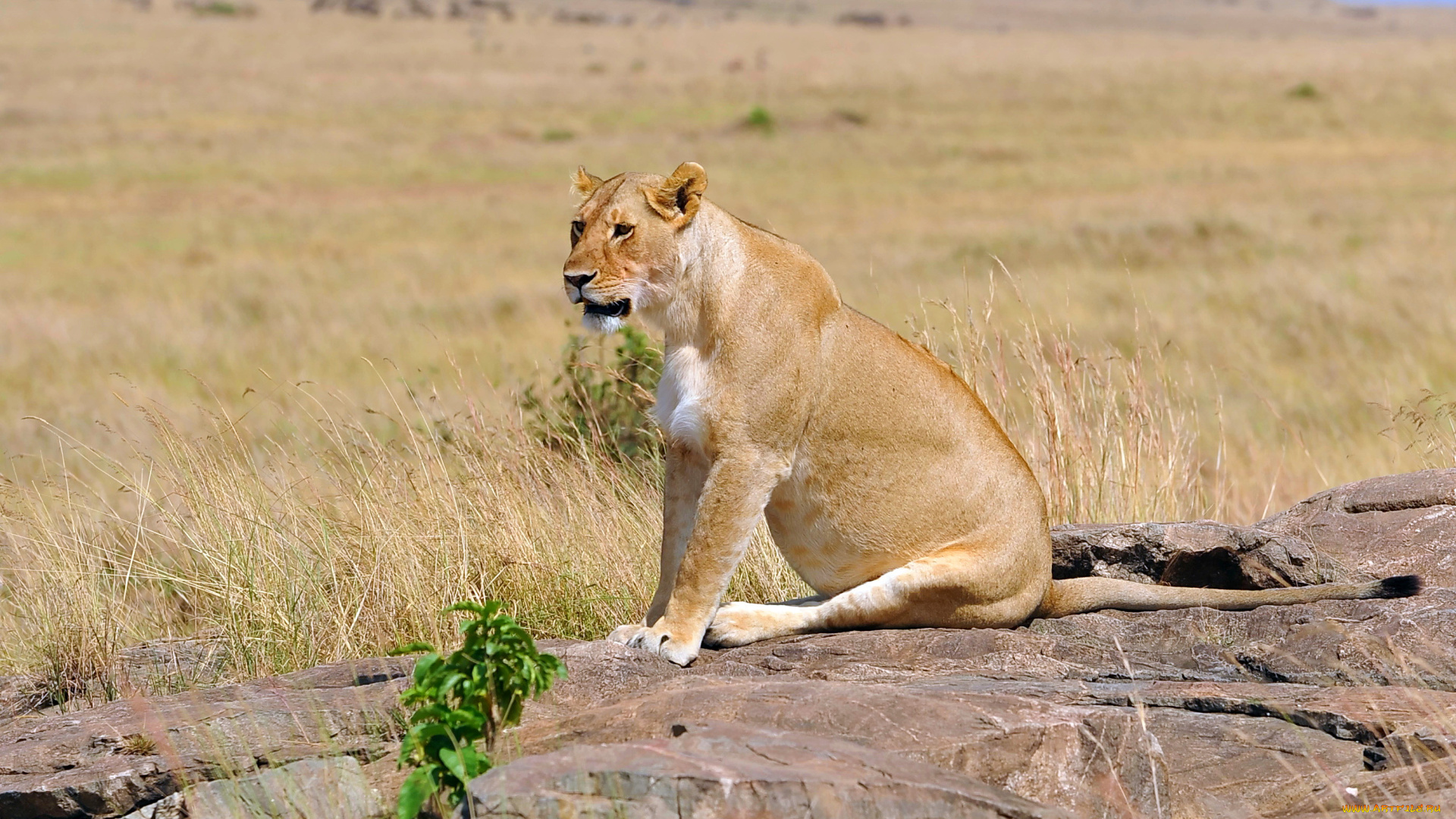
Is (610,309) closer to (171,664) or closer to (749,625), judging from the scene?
(749,625)

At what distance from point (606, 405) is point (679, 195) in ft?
13.8

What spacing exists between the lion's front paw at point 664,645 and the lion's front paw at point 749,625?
233mm

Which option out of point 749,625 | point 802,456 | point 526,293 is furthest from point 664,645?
point 526,293

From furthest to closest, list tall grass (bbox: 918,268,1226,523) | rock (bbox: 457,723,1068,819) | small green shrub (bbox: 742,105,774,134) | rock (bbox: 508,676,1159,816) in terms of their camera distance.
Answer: small green shrub (bbox: 742,105,774,134) → tall grass (bbox: 918,268,1226,523) → rock (bbox: 508,676,1159,816) → rock (bbox: 457,723,1068,819)

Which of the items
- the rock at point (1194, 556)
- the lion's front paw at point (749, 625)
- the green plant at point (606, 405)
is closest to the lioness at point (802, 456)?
the lion's front paw at point (749, 625)

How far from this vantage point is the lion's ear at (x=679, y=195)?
527 cm

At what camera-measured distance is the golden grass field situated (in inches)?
262

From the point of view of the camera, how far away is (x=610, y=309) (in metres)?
5.26

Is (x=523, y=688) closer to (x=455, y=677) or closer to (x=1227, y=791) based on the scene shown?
(x=455, y=677)

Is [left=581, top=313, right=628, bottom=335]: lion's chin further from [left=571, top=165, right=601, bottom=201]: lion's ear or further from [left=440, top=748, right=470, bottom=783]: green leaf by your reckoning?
[left=440, top=748, right=470, bottom=783]: green leaf

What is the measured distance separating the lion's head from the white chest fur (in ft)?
0.76

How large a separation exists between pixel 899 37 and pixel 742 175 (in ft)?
267

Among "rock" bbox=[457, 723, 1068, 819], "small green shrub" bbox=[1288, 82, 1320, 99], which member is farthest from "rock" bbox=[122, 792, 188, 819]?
"small green shrub" bbox=[1288, 82, 1320, 99]

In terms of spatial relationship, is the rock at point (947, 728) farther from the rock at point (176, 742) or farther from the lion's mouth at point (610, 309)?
the lion's mouth at point (610, 309)
